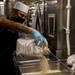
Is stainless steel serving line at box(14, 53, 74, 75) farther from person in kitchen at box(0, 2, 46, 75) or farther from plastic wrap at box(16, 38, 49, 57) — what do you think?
person in kitchen at box(0, 2, 46, 75)

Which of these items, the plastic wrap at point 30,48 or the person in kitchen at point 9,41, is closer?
the plastic wrap at point 30,48

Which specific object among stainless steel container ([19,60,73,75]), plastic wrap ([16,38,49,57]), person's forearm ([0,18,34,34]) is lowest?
stainless steel container ([19,60,73,75])

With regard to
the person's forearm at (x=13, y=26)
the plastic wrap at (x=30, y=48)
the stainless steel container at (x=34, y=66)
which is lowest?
the stainless steel container at (x=34, y=66)

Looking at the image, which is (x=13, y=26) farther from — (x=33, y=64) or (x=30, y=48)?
(x=33, y=64)

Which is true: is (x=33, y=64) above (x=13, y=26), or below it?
below

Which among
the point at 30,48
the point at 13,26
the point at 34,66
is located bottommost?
the point at 34,66

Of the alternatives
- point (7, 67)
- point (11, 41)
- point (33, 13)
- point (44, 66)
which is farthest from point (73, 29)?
point (33, 13)

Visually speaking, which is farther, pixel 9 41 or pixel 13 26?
pixel 9 41

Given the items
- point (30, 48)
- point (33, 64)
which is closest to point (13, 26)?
point (30, 48)

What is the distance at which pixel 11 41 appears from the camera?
2148 millimetres

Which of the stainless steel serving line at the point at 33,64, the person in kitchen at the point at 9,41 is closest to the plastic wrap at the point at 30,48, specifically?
the stainless steel serving line at the point at 33,64

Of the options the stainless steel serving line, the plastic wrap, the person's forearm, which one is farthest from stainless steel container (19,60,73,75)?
the person's forearm

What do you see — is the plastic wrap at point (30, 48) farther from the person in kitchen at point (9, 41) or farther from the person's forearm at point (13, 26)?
the person in kitchen at point (9, 41)

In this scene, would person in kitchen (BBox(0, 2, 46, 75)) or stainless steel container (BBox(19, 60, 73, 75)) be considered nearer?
stainless steel container (BBox(19, 60, 73, 75))
